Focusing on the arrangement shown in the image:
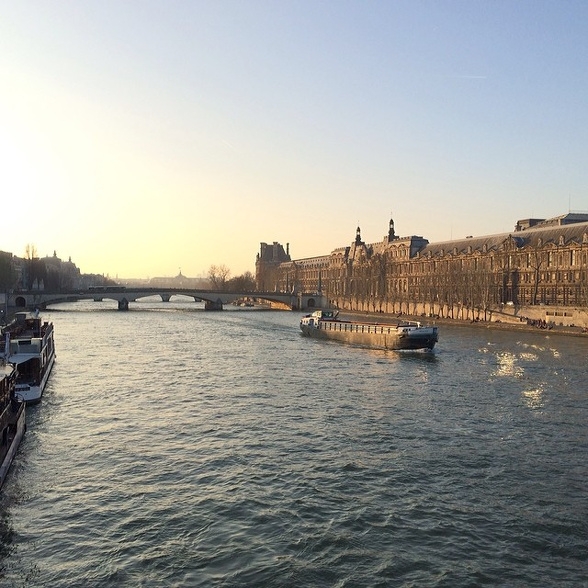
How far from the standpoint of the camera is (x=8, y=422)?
88.6 feet

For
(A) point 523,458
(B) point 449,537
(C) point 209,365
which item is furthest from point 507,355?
Result: (B) point 449,537

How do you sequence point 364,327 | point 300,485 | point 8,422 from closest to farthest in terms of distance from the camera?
1. point 300,485
2. point 8,422
3. point 364,327

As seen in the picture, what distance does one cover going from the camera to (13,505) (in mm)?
20781

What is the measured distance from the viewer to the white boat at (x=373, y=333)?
224 ft

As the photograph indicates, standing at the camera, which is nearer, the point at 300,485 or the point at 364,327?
the point at 300,485

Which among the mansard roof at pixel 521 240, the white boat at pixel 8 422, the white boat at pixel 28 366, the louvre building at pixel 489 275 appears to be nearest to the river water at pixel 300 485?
the white boat at pixel 8 422

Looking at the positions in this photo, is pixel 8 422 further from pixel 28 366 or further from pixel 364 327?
pixel 364 327

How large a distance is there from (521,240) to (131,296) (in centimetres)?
10659

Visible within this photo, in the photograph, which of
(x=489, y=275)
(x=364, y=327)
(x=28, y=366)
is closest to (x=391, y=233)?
(x=489, y=275)

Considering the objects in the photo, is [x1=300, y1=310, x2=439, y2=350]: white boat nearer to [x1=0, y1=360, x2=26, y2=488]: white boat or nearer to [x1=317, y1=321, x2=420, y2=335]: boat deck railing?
[x1=317, y1=321, x2=420, y2=335]: boat deck railing

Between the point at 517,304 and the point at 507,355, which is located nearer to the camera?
the point at 507,355

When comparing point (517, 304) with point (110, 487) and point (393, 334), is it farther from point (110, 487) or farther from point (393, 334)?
point (110, 487)

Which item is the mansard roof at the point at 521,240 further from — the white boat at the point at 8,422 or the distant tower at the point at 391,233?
the white boat at the point at 8,422

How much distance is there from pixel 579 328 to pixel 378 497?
7975 cm
